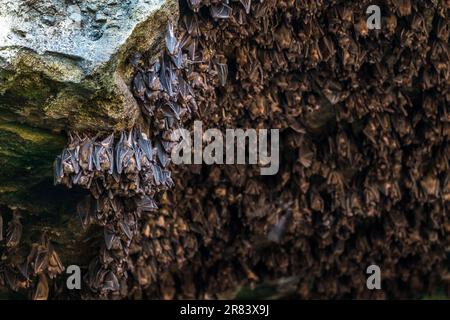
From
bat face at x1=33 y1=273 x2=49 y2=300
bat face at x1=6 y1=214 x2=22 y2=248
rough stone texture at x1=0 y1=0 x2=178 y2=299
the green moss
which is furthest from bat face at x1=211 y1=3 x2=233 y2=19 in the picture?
bat face at x1=33 y1=273 x2=49 y2=300

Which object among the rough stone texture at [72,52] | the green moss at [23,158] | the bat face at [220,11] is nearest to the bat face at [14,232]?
the green moss at [23,158]

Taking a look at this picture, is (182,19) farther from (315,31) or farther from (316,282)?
(316,282)

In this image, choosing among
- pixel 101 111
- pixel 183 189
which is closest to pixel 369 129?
pixel 183 189

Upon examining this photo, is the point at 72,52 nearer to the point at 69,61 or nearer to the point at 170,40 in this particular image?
the point at 69,61

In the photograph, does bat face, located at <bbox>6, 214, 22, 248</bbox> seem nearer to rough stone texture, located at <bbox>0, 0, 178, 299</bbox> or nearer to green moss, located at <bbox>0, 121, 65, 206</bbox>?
A: green moss, located at <bbox>0, 121, 65, 206</bbox>

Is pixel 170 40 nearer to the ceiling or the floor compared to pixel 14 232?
nearer to the ceiling

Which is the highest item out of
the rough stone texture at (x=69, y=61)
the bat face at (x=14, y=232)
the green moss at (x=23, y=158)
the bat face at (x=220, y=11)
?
the bat face at (x=220, y=11)

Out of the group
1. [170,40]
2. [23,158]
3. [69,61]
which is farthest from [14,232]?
[170,40]

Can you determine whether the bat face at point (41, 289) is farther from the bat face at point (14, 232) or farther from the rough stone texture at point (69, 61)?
the rough stone texture at point (69, 61)
